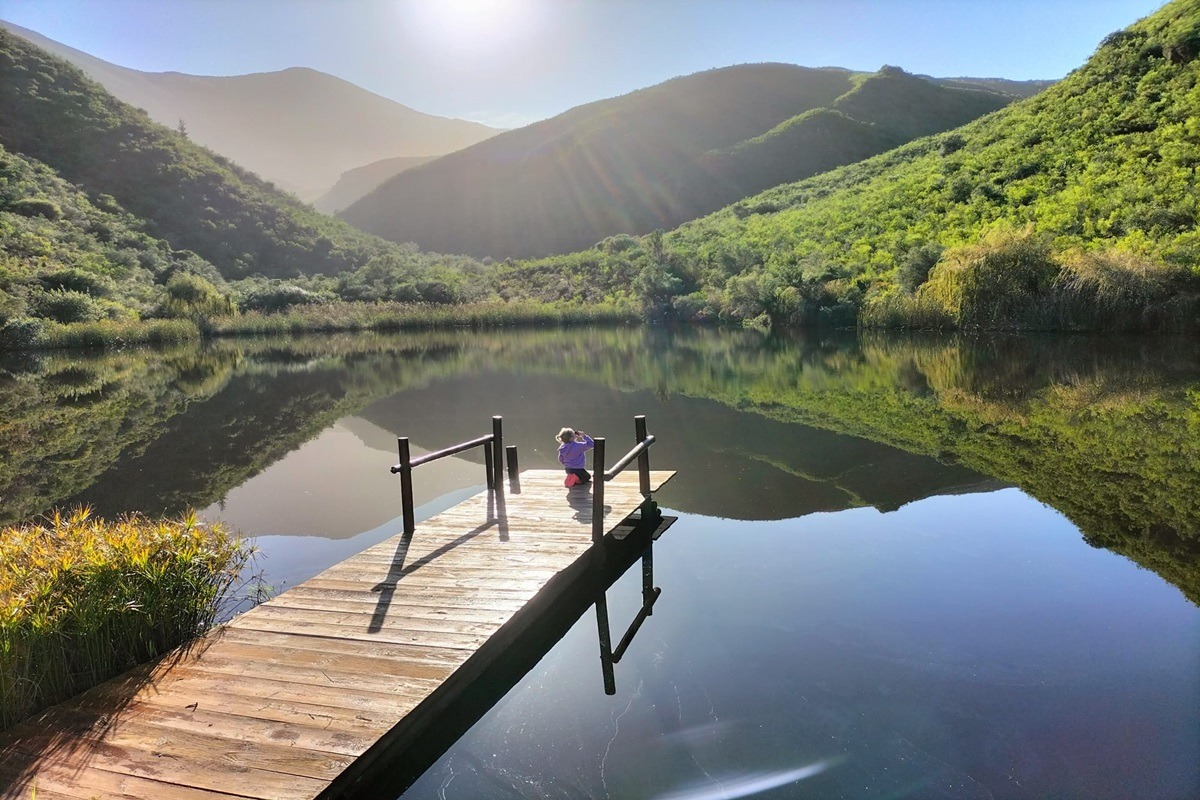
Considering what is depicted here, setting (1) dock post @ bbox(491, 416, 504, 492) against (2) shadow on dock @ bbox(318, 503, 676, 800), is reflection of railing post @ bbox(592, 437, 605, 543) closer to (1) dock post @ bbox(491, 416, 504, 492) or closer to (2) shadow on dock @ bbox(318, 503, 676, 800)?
(2) shadow on dock @ bbox(318, 503, 676, 800)

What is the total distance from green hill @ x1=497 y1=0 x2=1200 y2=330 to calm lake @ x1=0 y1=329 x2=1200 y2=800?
629 cm

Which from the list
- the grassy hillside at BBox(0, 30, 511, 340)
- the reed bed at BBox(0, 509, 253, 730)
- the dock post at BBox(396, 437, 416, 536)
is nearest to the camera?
the reed bed at BBox(0, 509, 253, 730)

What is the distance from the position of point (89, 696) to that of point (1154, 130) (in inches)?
1607

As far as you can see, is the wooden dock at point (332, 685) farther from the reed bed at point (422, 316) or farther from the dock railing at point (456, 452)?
the reed bed at point (422, 316)

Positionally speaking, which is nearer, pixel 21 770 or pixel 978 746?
pixel 21 770

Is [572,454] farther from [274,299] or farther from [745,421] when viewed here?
[274,299]

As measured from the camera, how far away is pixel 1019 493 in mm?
8547

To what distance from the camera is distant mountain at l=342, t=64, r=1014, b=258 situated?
86.0 m


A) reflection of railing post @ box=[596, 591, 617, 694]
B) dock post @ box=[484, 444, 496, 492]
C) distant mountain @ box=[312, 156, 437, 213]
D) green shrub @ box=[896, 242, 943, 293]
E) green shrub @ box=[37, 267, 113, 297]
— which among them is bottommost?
reflection of railing post @ box=[596, 591, 617, 694]

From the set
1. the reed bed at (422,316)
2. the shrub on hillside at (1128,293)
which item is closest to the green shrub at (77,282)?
the reed bed at (422,316)

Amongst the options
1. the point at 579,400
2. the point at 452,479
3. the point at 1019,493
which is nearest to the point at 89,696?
the point at 452,479

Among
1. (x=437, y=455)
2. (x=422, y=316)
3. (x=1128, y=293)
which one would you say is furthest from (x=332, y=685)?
(x=422, y=316)

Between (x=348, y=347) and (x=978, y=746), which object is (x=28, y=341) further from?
(x=978, y=746)

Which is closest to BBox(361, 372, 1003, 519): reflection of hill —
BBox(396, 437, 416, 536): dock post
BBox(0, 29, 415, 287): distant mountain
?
BBox(396, 437, 416, 536): dock post
